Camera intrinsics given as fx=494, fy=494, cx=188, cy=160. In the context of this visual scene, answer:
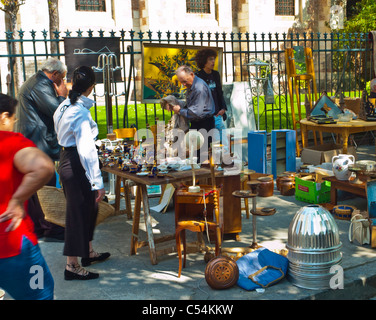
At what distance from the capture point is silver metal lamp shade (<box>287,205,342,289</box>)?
431cm

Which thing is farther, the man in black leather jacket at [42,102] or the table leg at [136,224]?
the man in black leather jacket at [42,102]

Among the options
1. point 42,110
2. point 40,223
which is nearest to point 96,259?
point 40,223

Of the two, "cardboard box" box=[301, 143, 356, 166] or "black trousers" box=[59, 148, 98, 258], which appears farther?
"cardboard box" box=[301, 143, 356, 166]

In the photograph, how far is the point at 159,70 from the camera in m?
8.85

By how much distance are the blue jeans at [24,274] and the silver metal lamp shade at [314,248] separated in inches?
93.9

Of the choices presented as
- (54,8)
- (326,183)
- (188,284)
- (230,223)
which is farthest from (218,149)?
(54,8)

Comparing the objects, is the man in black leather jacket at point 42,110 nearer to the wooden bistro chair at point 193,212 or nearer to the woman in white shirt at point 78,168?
the woman in white shirt at point 78,168

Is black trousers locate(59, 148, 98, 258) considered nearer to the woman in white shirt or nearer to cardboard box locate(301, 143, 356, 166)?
the woman in white shirt

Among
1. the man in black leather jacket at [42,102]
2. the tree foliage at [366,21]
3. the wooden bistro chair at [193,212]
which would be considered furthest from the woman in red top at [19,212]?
the tree foliage at [366,21]

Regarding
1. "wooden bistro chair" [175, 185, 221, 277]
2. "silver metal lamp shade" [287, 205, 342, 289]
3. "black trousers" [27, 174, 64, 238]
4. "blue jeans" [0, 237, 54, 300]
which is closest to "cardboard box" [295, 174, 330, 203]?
"wooden bistro chair" [175, 185, 221, 277]

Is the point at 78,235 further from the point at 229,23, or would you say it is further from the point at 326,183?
the point at 229,23

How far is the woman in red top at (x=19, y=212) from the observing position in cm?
264

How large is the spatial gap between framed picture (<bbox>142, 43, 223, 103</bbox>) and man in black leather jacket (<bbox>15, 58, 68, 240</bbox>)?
2857mm

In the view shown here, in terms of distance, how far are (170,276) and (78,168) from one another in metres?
1.34
